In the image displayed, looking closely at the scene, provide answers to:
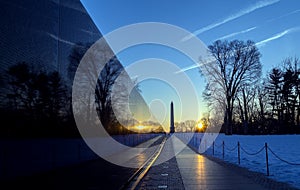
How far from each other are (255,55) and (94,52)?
93.3 feet

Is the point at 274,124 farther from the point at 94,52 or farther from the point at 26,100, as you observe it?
the point at 26,100

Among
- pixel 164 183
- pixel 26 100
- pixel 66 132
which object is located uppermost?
pixel 26 100

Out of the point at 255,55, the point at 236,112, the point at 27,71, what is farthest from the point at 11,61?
the point at 236,112

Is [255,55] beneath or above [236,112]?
above

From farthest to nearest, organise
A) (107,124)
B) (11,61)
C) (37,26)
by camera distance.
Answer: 1. (107,124)
2. (37,26)
3. (11,61)

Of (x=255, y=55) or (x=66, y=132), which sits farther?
(x=255, y=55)

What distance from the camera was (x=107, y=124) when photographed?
1125 inches

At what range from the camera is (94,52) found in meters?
25.7

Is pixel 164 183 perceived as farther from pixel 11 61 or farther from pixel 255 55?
pixel 255 55

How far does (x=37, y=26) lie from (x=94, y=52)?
11.2m

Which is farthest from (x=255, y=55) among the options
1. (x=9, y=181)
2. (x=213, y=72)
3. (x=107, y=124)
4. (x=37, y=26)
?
(x=9, y=181)

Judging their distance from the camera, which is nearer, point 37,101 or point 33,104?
point 33,104

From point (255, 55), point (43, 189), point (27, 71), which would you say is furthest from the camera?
point (255, 55)

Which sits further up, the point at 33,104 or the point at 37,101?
the point at 37,101
